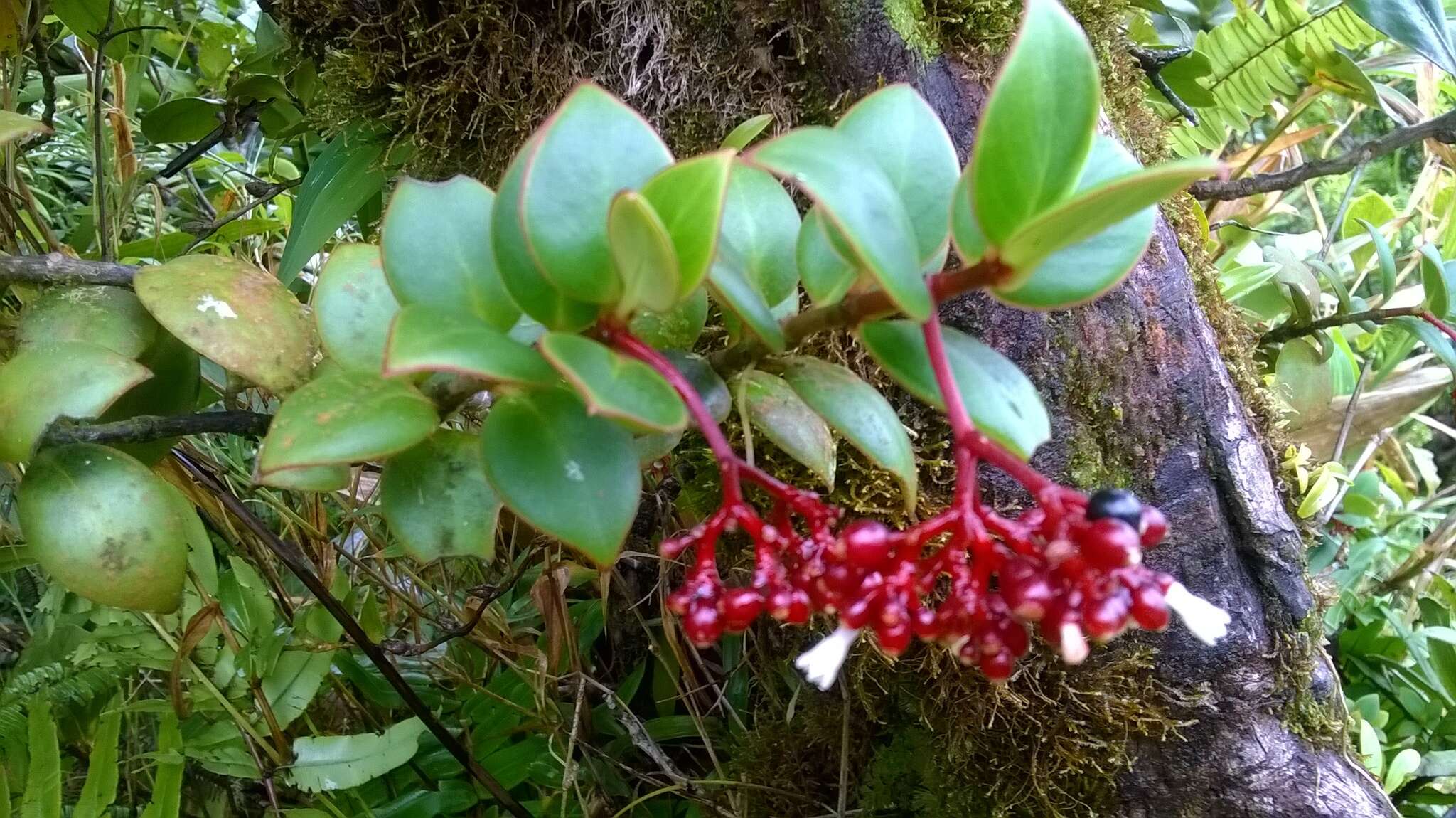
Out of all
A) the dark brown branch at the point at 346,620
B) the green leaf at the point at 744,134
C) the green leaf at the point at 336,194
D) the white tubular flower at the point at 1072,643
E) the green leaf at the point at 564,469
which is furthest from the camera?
the green leaf at the point at 336,194

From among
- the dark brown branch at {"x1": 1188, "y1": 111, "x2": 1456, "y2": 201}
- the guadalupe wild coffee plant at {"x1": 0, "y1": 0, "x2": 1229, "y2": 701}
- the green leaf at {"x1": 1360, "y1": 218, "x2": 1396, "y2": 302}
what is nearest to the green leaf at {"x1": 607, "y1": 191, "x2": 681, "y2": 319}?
the guadalupe wild coffee plant at {"x1": 0, "y1": 0, "x2": 1229, "y2": 701}

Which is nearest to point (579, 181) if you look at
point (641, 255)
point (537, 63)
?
point (641, 255)

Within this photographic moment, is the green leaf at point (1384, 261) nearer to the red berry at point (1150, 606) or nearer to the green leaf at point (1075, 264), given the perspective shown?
the green leaf at point (1075, 264)

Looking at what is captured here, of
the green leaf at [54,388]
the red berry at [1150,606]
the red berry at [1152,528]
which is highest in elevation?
the red berry at [1152,528]

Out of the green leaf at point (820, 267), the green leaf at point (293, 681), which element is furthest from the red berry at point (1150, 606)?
the green leaf at point (293, 681)

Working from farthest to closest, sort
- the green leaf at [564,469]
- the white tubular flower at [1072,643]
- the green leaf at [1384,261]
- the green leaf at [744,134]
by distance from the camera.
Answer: the green leaf at [1384,261]
the green leaf at [744,134]
the green leaf at [564,469]
the white tubular flower at [1072,643]

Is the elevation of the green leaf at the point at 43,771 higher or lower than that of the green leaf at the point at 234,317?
lower
